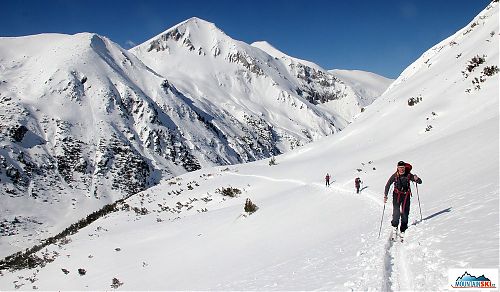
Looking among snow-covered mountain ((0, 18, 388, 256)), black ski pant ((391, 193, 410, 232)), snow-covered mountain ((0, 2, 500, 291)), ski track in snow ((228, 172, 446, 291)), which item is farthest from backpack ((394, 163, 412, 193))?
snow-covered mountain ((0, 18, 388, 256))

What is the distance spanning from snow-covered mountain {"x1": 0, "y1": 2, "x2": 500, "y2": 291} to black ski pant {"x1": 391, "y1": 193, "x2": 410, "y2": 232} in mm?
364

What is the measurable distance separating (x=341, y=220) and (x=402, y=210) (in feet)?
13.6

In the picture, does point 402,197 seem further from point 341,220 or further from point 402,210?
point 341,220

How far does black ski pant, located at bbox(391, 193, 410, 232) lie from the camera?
1070 cm

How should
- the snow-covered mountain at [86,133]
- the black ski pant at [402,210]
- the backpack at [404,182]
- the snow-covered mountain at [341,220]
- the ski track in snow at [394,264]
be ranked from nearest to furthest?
1. the ski track in snow at [394,264]
2. the snow-covered mountain at [341,220]
3. the black ski pant at [402,210]
4. the backpack at [404,182]
5. the snow-covered mountain at [86,133]

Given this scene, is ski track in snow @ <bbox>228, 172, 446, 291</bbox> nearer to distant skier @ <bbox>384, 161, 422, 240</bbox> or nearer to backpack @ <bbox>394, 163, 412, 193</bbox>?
distant skier @ <bbox>384, 161, 422, 240</bbox>

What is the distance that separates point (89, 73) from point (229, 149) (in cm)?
4702

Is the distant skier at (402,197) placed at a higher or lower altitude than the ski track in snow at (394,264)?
higher

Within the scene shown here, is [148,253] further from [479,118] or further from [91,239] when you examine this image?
[479,118]

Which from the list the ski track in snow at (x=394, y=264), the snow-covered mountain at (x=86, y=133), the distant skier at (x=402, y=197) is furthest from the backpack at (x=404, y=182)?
the snow-covered mountain at (x=86, y=133)

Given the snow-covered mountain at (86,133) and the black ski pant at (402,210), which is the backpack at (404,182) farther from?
the snow-covered mountain at (86,133)

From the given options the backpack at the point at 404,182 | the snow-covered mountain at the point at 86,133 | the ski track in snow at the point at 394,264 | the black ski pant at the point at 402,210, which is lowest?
the ski track in snow at the point at 394,264

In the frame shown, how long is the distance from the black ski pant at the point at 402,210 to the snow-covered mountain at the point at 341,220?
364mm

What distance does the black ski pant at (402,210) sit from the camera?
35.1 ft
